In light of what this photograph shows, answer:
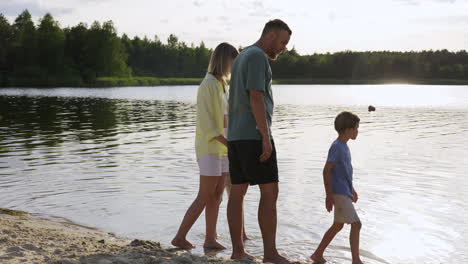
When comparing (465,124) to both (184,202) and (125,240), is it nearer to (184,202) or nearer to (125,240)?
(184,202)

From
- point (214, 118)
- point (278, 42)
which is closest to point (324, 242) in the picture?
point (214, 118)

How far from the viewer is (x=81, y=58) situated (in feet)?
→ 340

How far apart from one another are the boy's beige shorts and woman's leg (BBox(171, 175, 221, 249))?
1275 mm

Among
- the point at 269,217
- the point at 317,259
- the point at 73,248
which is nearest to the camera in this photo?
the point at 269,217

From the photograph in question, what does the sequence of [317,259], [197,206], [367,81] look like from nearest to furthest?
[317,259] → [197,206] → [367,81]

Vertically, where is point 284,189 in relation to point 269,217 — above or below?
below

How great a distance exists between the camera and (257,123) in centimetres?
443

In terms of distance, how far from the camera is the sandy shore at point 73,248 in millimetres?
4465

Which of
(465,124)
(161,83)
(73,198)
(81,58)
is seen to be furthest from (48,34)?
(73,198)

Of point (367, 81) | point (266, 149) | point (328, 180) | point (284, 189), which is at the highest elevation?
point (367, 81)

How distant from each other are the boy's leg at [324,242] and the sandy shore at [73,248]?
927 millimetres

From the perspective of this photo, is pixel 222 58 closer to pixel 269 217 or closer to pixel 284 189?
pixel 269 217

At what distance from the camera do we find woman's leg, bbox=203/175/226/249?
5402mm

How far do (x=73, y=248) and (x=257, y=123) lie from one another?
7.19 ft
